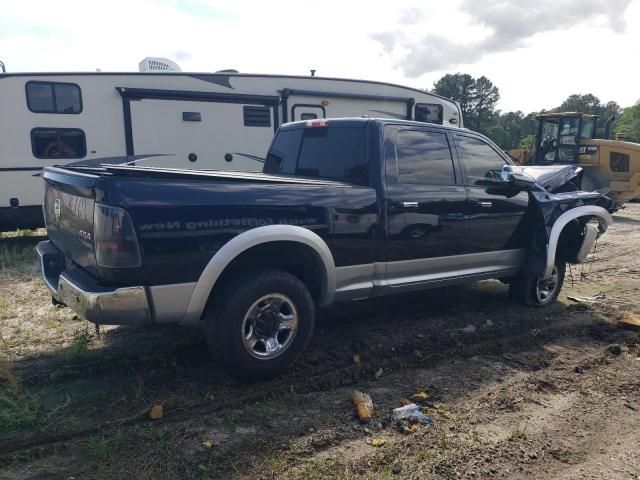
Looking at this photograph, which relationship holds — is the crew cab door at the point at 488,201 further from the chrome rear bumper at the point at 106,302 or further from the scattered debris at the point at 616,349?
the chrome rear bumper at the point at 106,302

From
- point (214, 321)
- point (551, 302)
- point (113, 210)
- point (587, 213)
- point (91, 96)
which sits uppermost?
point (91, 96)

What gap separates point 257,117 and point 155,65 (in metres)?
2.27

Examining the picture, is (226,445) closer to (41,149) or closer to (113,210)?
(113,210)

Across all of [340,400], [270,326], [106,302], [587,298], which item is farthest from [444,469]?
[587,298]

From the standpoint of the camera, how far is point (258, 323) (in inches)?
144

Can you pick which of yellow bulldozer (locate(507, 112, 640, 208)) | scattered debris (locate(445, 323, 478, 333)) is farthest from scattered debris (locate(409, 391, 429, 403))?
yellow bulldozer (locate(507, 112, 640, 208))

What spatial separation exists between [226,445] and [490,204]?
11.5 ft

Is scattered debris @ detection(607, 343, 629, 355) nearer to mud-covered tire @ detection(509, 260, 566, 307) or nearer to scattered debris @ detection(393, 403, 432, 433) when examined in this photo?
mud-covered tire @ detection(509, 260, 566, 307)

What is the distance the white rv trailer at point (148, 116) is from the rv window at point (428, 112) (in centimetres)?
104

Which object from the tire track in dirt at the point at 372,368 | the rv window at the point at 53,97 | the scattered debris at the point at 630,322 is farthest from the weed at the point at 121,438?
the rv window at the point at 53,97

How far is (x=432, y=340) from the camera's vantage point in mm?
4602

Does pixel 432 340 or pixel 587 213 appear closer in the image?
pixel 432 340

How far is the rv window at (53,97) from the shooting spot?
8047mm

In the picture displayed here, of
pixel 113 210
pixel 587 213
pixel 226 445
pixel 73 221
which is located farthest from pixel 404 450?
pixel 587 213
